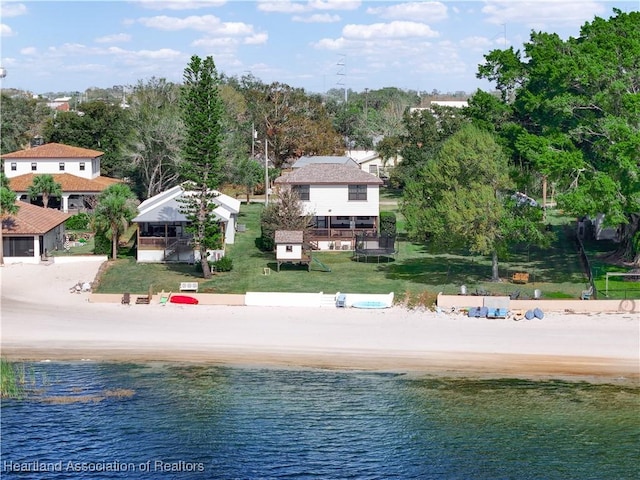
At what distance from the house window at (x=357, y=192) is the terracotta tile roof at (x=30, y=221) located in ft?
73.3

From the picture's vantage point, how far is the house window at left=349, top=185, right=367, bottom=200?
2808 inches

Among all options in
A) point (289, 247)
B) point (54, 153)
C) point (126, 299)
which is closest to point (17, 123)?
point (54, 153)

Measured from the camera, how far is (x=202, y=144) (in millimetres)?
59031

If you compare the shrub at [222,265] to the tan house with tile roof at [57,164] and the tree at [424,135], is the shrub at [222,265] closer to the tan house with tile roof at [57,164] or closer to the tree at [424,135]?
the tree at [424,135]

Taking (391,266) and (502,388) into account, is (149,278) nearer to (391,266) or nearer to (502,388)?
(391,266)

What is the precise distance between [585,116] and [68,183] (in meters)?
48.9

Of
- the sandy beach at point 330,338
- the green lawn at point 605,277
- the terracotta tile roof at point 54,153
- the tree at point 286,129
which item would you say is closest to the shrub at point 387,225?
the green lawn at point 605,277

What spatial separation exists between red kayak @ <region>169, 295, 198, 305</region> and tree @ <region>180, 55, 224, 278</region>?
224 inches

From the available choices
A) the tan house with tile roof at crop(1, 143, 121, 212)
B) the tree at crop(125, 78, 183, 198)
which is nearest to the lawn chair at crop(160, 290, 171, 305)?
the tree at crop(125, 78, 183, 198)

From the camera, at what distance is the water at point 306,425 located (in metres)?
33.4

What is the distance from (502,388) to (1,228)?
126 ft

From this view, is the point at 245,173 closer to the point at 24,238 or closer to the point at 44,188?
the point at 44,188

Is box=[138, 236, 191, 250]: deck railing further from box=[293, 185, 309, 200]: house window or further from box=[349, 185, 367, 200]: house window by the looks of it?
box=[349, 185, 367, 200]: house window

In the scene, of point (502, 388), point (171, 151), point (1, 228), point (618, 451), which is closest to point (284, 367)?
point (502, 388)
